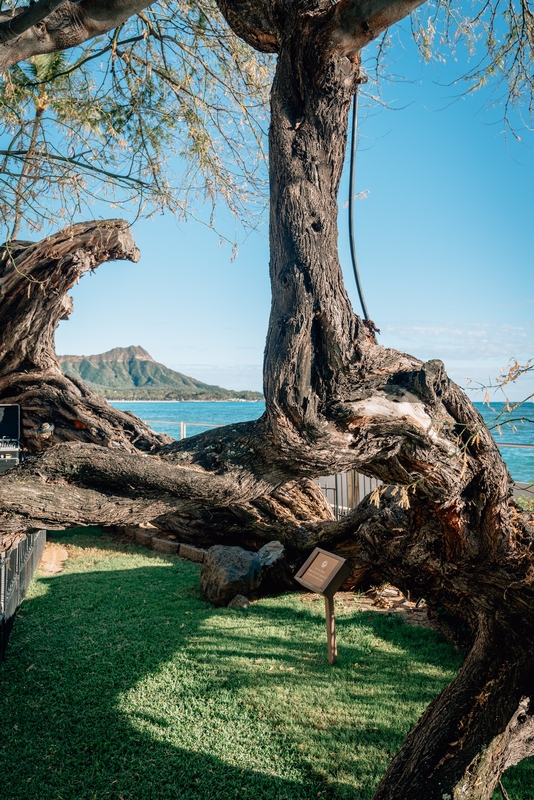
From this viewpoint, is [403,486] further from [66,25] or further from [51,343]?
[51,343]

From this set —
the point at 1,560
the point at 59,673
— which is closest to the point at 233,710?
the point at 59,673

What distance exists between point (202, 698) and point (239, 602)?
1808mm

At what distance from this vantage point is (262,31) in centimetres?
271

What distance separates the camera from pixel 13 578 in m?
4.99

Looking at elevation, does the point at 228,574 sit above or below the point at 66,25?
below

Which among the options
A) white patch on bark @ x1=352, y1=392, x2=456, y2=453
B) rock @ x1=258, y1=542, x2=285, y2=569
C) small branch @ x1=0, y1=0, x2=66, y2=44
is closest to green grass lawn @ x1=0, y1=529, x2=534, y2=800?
rock @ x1=258, y1=542, x2=285, y2=569

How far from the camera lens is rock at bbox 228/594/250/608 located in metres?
5.63

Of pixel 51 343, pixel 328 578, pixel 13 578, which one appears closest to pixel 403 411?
pixel 328 578

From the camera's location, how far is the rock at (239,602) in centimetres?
563

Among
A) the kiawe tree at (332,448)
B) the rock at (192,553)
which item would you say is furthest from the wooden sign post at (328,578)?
the rock at (192,553)

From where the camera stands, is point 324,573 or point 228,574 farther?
point 228,574

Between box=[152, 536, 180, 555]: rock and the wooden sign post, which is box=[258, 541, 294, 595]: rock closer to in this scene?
the wooden sign post

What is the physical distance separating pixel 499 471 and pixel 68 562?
19.6 feet

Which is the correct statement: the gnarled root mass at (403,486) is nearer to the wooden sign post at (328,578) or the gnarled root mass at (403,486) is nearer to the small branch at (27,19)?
the wooden sign post at (328,578)
